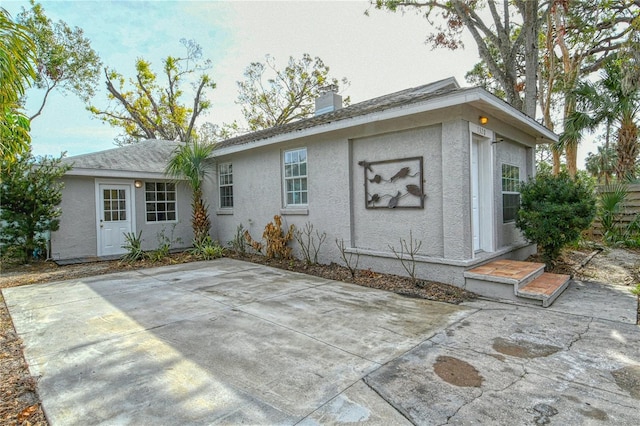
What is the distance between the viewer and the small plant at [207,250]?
30.7ft

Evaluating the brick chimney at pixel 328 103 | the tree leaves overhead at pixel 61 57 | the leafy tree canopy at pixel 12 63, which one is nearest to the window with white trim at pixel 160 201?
the brick chimney at pixel 328 103

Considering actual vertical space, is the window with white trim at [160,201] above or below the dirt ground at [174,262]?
above

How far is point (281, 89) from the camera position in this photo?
2442 centimetres

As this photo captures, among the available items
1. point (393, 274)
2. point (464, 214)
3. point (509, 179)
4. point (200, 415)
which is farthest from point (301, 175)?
point (200, 415)

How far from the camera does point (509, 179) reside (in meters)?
7.50

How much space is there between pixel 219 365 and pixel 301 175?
574 centimetres

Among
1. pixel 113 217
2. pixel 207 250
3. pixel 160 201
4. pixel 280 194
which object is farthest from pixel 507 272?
pixel 113 217

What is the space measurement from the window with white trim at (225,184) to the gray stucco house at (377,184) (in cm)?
4

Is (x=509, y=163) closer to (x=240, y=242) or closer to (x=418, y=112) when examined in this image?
(x=418, y=112)

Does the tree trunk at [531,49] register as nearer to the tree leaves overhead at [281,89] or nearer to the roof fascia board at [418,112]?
the roof fascia board at [418,112]

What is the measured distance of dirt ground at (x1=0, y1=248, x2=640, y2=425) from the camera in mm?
2574

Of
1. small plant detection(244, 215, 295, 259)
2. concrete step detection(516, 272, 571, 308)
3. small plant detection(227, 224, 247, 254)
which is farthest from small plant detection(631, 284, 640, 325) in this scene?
small plant detection(227, 224, 247, 254)

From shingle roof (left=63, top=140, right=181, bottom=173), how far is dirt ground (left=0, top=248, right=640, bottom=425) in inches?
116

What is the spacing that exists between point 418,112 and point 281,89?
20.7 metres
